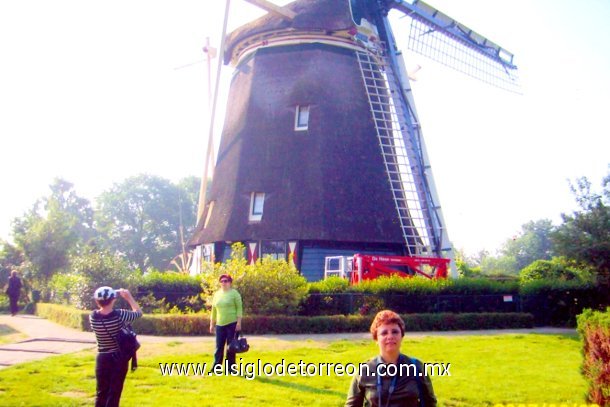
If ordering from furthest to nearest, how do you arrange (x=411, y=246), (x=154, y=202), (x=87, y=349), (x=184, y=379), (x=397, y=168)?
1. (x=154, y=202)
2. (x=397, y=168)
3. (x=411, y=246)
4. (x=87, y=349)
5. (x=184, y=379)

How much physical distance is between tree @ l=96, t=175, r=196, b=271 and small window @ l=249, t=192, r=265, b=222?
4316cm

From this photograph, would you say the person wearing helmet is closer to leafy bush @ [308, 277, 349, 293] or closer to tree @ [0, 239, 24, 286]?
leafy bush @ [308, 277, 349, 293]

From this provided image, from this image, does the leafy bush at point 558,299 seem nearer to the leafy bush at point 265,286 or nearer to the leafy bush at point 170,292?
the leafy bush at point 265,286

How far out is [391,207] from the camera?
72.9ft

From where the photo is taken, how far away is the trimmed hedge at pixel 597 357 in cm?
719

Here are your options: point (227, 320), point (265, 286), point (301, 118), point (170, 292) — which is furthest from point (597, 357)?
point (301, 118)

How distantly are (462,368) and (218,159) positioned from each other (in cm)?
1734

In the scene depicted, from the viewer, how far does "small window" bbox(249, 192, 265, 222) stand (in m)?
22.2

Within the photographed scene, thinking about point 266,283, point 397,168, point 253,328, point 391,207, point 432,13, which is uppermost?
point 432,13

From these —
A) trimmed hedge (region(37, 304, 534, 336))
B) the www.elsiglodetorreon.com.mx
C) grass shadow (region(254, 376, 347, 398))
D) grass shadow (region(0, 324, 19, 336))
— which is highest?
trimmed hedge (region(37, 304, 534, 336))

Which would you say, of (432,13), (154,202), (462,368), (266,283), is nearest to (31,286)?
(266,283)

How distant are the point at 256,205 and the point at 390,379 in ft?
61.1

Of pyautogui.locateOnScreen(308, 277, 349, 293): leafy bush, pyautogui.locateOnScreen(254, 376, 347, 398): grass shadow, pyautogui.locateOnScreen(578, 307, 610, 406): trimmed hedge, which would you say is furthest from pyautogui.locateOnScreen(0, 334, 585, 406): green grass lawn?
pyautogui.locateOnScreen(308, 277, 349, 293): leafy bush

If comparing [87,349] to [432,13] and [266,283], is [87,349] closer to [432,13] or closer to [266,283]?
[266,283]
